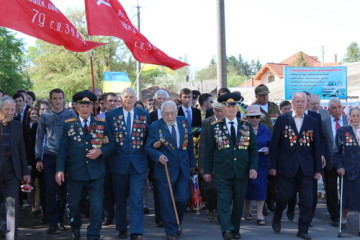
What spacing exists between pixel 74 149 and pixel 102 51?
127 feet

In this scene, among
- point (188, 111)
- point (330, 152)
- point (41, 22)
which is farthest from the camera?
point (188, 111)

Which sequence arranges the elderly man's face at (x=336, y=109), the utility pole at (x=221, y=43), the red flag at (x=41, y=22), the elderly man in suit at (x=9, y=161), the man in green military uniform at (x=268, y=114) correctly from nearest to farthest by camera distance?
the elderly man in suit at (x=9, y=161)
the red flag at (x=41, y=22)
the elderly man's face at (x=336, y=109)
the man in green military uniform at (x=268, y=114)
the utility pole at (x=221, y=43)

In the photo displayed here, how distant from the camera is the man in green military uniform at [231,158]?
22.7 feet

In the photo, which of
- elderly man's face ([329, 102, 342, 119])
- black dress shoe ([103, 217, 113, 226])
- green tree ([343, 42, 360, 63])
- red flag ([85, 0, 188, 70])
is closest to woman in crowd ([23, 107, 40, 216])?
black dress shoe ([103, 217, 113, 226])

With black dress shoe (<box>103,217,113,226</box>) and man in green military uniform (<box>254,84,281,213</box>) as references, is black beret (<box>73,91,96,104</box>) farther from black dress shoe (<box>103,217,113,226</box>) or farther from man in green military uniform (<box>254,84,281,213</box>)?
man in green military uniform (<box>254,84,281,213</box>)

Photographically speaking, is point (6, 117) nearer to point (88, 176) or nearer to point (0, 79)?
point (88, 176)

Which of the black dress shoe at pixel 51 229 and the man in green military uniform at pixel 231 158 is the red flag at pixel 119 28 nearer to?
the man in green military uniform at pixel 231 158

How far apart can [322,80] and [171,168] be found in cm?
1405

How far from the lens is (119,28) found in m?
9.12

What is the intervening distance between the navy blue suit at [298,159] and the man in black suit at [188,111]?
2483 millimetres

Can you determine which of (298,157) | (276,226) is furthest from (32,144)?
(298,157)

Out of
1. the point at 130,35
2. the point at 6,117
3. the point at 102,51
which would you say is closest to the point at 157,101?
the point at 130,35

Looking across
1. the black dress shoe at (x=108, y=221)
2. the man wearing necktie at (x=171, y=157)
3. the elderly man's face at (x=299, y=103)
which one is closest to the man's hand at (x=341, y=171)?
the elderly man's face at (x=299, y=103)

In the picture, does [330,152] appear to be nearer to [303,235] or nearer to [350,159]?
[350,159]
